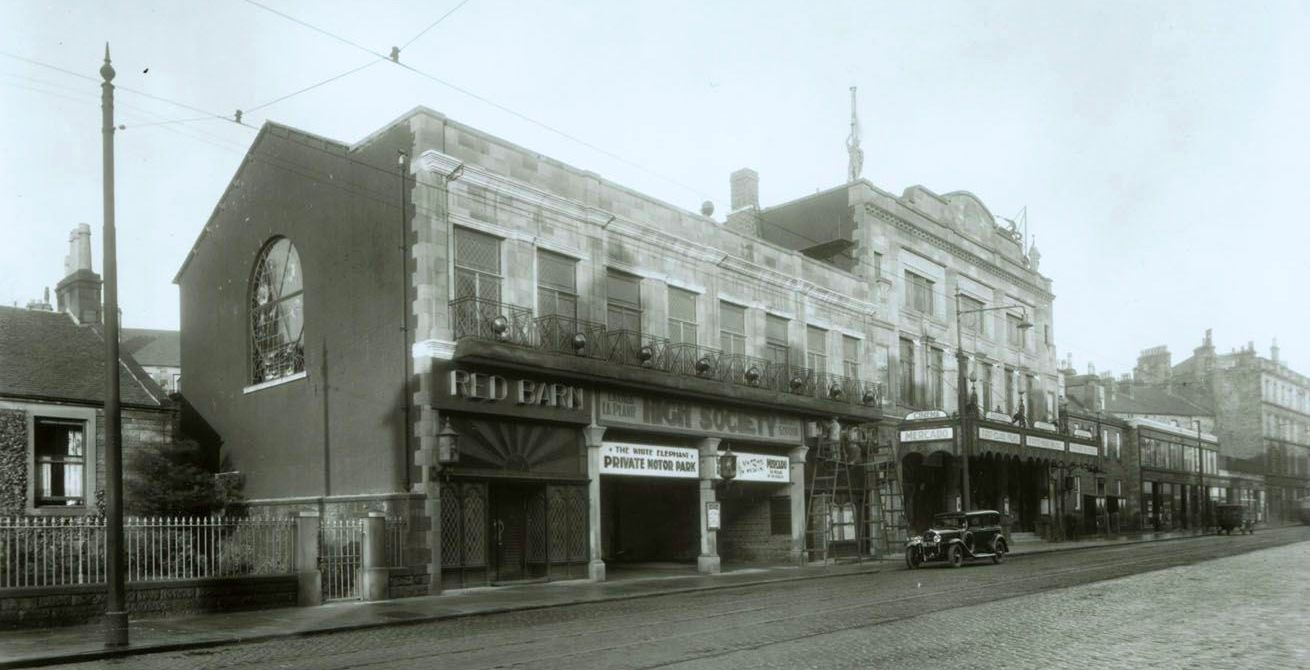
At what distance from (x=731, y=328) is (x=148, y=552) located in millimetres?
16258

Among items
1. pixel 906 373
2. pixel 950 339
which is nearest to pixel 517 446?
pixel 906 373

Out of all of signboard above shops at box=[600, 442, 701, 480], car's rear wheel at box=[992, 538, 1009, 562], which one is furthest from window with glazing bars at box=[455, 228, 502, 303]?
car's rear wheel at box=[992, 538, 1009, 562]

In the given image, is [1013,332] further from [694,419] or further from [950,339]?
[694,419]

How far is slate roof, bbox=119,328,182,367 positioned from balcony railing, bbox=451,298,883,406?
4879cm

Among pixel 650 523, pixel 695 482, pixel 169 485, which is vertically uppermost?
pixel 169 485

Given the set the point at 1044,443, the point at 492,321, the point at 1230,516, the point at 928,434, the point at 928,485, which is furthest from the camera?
the point at 1230,516

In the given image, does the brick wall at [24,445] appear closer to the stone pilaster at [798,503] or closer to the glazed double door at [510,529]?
the glazed double door at [510,529]

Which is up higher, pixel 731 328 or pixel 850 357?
pixel 731 328

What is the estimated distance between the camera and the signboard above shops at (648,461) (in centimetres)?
2422

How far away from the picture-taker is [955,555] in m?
27.8

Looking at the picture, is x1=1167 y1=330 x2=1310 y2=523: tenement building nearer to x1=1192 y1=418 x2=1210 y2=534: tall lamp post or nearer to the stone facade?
x1=1192 y1=418 x2=1210 y2=534: tall lamp post

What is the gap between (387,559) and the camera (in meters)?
19.2

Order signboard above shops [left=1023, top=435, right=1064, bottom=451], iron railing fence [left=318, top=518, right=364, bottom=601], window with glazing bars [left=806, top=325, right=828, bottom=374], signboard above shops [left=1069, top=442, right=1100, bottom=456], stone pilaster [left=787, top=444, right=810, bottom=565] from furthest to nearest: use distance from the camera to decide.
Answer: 1. signboard above shops [left=1069, top=442, right=1100, bottom=456]
2. signboard above shops [left=1023, top=435, right=1064, bottom=451]
3. window with glazing bars [left=806, top=325, right=828, bottom=374]
4. stone pilaster [left=787, top=444, right=810, bottom=565]
5. iron railing fence [left=318, top=518, right=364, bottom=601]

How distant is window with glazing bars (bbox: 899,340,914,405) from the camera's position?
37.1 m
